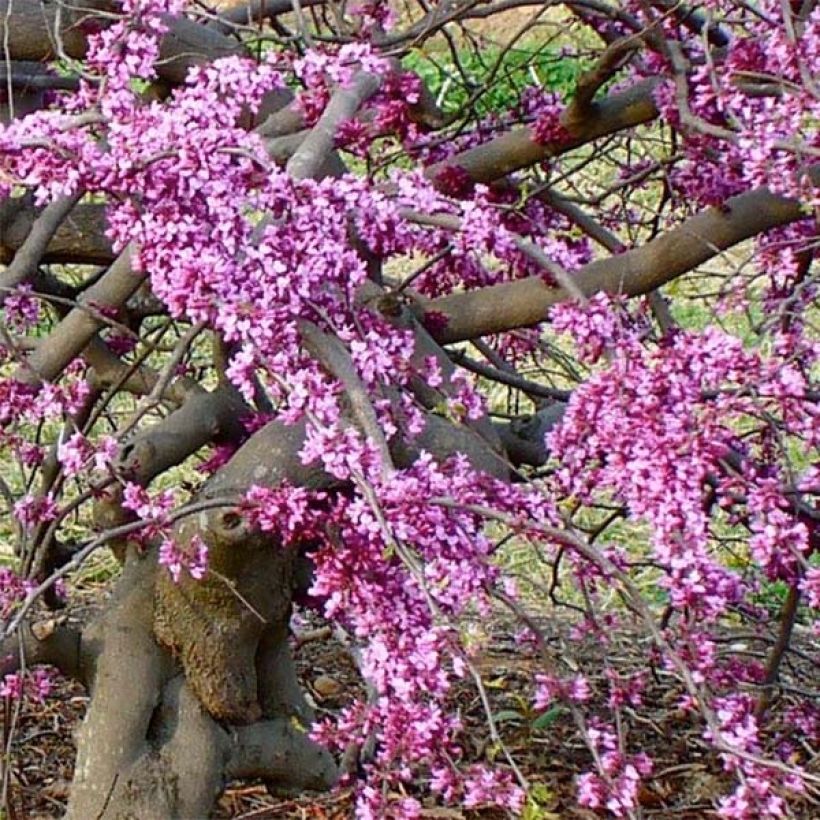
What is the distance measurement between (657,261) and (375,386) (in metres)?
0.78

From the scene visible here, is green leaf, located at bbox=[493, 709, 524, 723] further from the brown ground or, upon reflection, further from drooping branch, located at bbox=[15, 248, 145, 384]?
drooping branch, located at bbox=[15, 248, 145, 384]

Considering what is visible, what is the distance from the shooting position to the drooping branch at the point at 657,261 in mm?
2885

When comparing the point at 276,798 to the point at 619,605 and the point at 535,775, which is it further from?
the point at 619,605

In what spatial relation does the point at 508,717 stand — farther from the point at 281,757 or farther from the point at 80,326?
the point at 80,326

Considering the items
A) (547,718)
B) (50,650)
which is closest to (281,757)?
(50,650)

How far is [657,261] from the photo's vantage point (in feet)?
9.61

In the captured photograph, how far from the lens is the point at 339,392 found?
2254mm

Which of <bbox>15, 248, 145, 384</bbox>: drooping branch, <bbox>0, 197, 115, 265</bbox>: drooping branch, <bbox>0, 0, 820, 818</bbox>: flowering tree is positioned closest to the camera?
<bbox>0, 0, 820, 818</bbox>: flowering tree

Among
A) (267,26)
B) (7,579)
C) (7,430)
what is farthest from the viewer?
(267,26)

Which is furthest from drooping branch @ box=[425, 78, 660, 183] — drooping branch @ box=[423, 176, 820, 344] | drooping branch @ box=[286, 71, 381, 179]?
drooping branch @ box=[286, 71, 381, 179]

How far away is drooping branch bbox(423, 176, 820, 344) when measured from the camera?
114 inches

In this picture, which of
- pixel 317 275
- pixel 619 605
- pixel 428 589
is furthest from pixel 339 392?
pixel 619 605

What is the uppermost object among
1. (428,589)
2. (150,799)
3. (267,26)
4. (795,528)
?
(267,26)

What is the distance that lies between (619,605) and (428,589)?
343 centimetres
